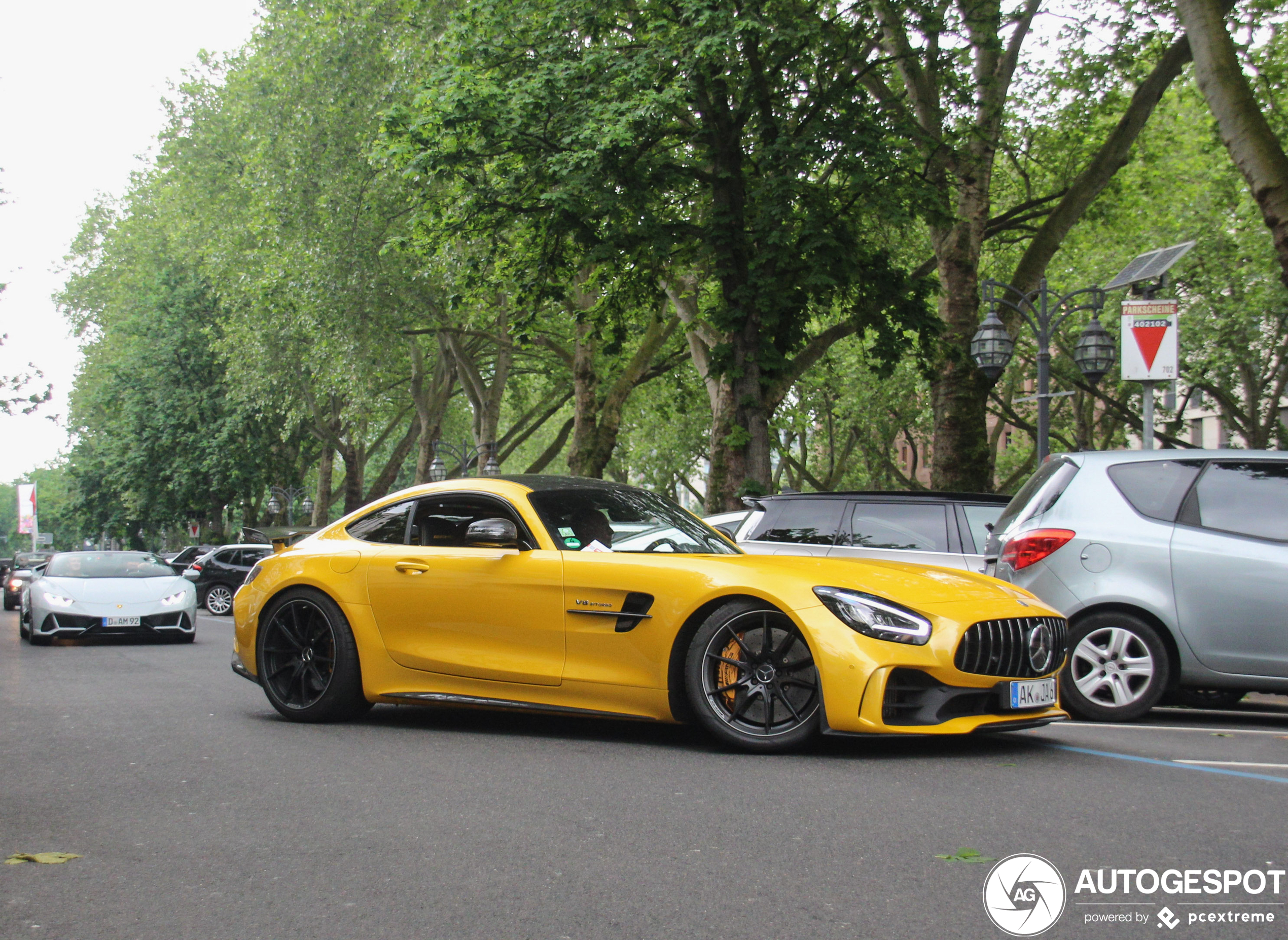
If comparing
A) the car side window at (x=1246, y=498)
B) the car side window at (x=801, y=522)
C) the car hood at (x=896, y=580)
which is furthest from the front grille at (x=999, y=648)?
the car side window at (x=801, y=522)

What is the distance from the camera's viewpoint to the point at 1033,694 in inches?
254

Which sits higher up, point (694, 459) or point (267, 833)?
point (694, 459)

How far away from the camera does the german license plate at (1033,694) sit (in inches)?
249

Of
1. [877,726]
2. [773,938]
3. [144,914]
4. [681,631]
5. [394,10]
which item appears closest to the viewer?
[773,938]

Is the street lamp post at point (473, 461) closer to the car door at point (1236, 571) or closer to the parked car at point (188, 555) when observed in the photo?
the parked car at point (188, 555)

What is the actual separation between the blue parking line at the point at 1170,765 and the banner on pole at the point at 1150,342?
6172 millimetres

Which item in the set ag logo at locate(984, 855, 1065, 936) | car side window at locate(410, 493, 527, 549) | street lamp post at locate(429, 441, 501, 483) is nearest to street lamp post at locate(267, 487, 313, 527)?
street lamp post at locate(429, 441, 501, 483)

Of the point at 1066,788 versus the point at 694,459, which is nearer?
the point at 1066,788

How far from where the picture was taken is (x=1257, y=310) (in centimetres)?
3080

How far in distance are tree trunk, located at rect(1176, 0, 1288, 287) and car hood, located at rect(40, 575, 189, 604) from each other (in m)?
13.5

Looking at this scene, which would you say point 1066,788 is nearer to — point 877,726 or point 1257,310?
point 877,726

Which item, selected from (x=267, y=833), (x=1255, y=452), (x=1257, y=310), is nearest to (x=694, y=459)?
(x=1257, y=310)

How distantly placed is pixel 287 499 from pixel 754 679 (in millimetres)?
49062

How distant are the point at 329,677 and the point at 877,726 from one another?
3.47 metres
